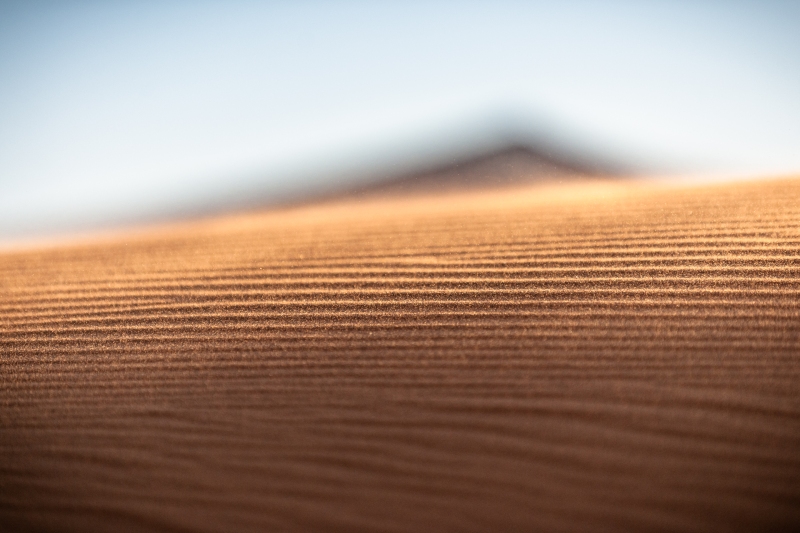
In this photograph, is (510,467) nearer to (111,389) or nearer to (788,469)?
(788,469)

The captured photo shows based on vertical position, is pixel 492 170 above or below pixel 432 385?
above

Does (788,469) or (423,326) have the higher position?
(423,326)

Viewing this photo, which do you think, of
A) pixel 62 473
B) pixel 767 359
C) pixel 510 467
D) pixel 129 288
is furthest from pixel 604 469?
pixel 129 288

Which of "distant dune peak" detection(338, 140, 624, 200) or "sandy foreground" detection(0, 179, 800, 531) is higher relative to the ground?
"distant dune peak" detection(338, 140, 624, 200)

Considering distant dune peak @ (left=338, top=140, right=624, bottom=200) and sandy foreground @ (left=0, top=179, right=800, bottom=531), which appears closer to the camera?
sandy foreground @ (left=0, top=179, right=800, bottom=531)

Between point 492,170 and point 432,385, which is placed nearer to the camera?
point 432,385

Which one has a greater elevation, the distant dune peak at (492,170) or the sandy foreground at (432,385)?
the distant dune peak at (492,170)

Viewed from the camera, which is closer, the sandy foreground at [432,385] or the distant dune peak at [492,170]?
the sandy foreground at [432,385]

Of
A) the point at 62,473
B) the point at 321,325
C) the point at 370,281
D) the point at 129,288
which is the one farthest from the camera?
the point at 129,288
